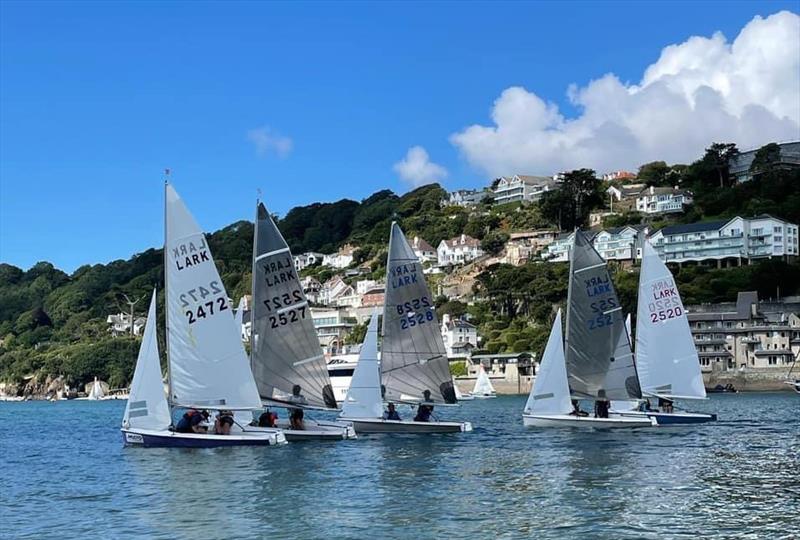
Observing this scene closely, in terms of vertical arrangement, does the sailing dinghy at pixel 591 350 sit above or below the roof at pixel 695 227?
below

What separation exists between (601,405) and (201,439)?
1756cm

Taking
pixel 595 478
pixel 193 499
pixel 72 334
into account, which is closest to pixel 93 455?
pixel 193 499

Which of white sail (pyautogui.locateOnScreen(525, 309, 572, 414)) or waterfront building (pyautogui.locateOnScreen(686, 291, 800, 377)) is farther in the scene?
waterfront building (pyautogui.locateOnScreen(686, 291, 800, 377))

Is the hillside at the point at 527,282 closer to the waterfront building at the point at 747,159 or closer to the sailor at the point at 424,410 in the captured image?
the waterfront building at the point at 747,159

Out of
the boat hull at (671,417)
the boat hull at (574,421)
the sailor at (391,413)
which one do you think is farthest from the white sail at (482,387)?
the sailor at (391,413)

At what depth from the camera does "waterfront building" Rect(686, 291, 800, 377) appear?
106 meters

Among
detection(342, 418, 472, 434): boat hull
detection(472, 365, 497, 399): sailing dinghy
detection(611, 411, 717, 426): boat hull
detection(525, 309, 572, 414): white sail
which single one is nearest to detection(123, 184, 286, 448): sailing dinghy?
detection(342, 418, 472, 434): boat hull

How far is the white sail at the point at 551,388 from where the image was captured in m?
39.9

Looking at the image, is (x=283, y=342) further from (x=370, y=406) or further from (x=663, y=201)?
(x=663, y=201)

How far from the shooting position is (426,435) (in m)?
39.2

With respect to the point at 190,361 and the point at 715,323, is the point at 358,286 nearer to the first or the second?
the point at 715,323

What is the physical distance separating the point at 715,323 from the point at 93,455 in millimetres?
84516

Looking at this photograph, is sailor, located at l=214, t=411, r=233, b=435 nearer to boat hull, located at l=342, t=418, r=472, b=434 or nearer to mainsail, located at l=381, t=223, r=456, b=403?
boat hull, located at l=342, t=418, r=472, b=434

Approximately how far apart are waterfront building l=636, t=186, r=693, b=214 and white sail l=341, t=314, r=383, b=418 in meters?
130
